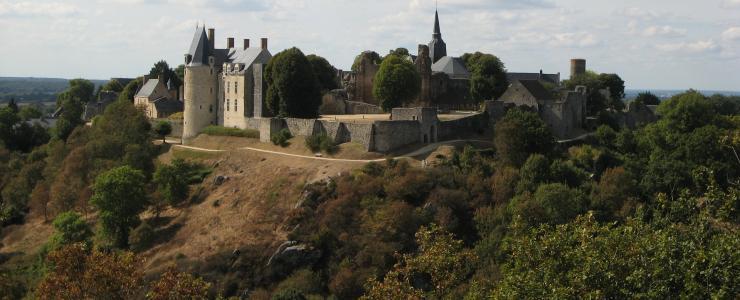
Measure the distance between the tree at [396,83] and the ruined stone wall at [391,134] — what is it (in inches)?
314

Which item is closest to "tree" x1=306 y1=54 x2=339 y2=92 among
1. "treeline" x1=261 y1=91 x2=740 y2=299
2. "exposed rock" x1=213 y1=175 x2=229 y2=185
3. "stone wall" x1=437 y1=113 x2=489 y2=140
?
"exposed rock" x1=213 y1=175 x2=229 y2=185

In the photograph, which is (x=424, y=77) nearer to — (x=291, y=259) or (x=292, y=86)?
(x=292, y=86)

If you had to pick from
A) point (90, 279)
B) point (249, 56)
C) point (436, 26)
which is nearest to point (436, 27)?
point (436, 26)

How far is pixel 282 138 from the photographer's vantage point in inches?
1970

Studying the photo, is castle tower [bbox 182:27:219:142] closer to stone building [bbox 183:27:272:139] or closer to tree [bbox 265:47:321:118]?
stone building [bbox 183:27:272:139]

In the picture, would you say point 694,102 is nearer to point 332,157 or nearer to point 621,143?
point 621,143

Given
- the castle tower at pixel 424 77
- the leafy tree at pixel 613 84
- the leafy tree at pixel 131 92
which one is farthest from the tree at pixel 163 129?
the leafy tree at pixel 613 84

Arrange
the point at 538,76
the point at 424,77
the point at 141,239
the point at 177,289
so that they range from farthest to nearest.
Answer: the point at 538,76
the point at 424,77
the point at 141,239
the point at 177,289

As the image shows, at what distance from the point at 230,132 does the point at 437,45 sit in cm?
2676

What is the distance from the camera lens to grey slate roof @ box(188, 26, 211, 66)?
5628 centimetres

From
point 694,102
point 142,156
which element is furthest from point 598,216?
point 142,156

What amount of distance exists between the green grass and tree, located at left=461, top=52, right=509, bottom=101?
14.9m

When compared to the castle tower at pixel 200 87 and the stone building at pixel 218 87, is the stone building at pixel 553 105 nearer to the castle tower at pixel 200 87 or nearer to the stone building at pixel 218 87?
the stone building at pixel 218 87

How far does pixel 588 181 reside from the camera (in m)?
41.7
